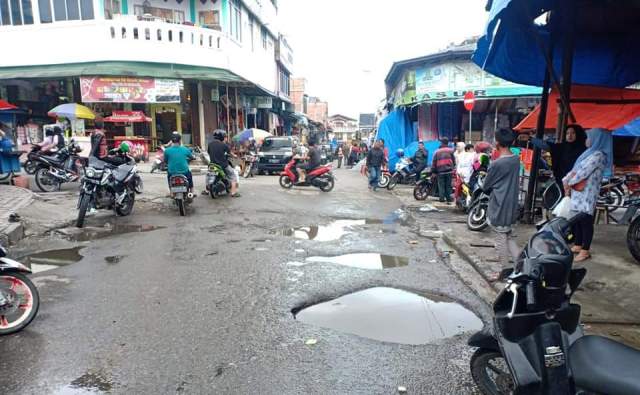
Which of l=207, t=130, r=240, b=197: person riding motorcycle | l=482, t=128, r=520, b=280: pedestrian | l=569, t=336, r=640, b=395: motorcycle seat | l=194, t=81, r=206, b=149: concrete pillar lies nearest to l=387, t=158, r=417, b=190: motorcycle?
l=207, t=130, r=240, b=197: person riding motorcycle

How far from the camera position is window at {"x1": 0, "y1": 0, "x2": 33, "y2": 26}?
1941cm

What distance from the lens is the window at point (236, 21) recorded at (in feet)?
73.4

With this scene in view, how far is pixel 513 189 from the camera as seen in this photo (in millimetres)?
5051

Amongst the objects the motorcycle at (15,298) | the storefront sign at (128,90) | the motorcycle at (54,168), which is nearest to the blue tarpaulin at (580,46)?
the motorcycle at (15,298)

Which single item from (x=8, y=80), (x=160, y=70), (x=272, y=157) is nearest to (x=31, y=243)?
(x=272, y=157)

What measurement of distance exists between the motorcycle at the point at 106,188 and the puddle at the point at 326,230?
11.0 ft

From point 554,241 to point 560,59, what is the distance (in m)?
6.30

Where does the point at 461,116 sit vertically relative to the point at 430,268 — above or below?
above

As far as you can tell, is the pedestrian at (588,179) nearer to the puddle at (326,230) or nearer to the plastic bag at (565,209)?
the plastic bag at (565,209)

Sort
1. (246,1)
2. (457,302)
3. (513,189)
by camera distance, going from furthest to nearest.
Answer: (246,1) < (513,189) < (457,302)

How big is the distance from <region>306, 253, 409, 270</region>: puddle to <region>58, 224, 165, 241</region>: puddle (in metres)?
3.44

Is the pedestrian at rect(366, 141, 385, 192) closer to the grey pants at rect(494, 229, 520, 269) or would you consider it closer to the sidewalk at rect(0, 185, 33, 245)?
the grey pants at rect(494, 229, 520, 269)

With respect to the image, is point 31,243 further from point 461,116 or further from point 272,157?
point 461,116

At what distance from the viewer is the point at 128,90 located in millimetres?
17922
